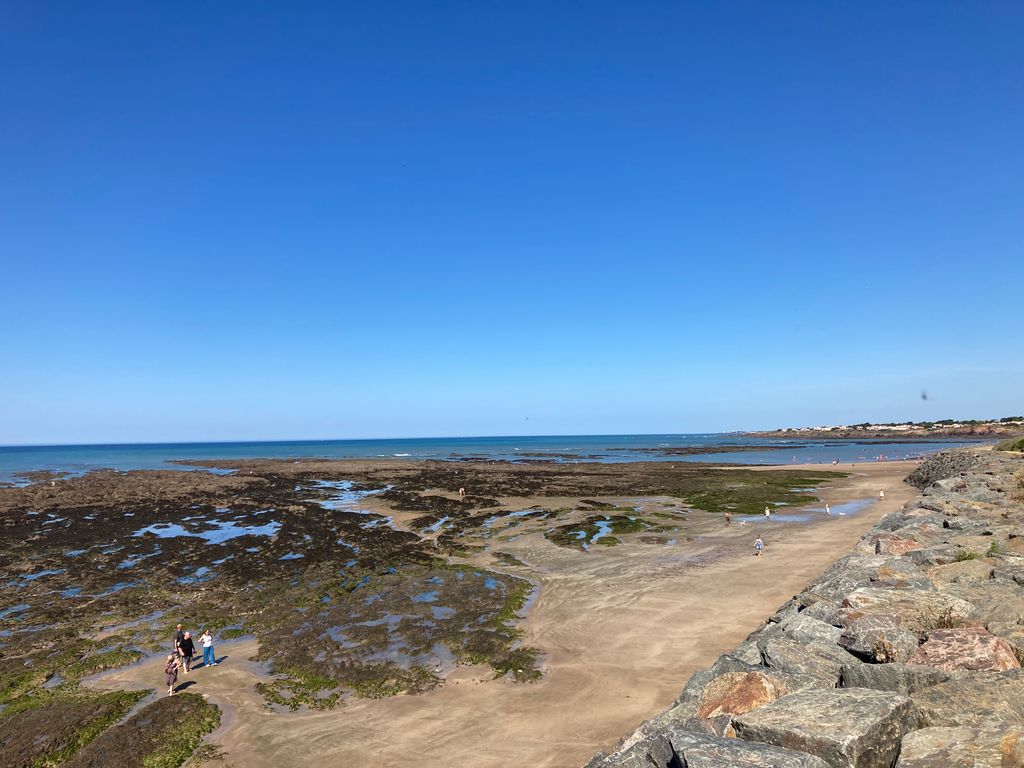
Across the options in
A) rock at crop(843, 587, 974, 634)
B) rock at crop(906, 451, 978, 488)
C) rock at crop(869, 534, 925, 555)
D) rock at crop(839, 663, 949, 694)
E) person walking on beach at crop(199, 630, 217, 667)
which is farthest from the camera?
rock at crop(906, 451, 978, 488)

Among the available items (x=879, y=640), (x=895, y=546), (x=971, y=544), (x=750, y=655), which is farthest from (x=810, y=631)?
(x=971, y=544)

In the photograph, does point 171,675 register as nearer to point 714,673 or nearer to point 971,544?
point 714,673

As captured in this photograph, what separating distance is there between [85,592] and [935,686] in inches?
1324

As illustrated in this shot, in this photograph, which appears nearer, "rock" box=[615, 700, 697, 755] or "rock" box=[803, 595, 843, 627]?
"rock" box=[615, 700, 697, 755]

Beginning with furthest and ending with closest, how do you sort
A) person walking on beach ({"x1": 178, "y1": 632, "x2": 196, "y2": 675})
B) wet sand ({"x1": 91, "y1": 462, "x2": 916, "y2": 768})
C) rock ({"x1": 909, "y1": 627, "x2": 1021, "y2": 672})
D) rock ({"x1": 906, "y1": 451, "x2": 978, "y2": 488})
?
rock ({"x1": 906, "y1": 451, "x2": 978, "y2": 488}) → person walking on beach ({"x1": 178, "y1": 632, "x2": 196, "y2": 675}) → wet sand ({"x1": 91, "y1": 462, "x2": 916, "y2": 768}) → rock ({"x1": 909, "y1": 627, "x2": 1021, "y2": 672})

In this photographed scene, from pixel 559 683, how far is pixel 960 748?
1233 centimetres

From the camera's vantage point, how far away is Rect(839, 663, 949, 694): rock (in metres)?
7.18

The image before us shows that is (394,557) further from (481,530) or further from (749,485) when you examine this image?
(749,485)

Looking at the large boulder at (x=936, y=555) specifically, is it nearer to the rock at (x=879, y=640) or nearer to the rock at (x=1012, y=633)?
the rock at (x=1012, y=633)

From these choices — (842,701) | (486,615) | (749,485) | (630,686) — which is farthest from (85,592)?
(749,485)

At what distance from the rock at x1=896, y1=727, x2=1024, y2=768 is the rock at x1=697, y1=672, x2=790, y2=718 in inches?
66.9

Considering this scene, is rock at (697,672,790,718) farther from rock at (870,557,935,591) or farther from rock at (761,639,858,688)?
rock at (870,557,935,591)

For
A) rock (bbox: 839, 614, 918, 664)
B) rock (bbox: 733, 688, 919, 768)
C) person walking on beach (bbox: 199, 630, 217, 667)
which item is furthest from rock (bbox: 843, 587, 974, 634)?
person walking on beach (bbox: 199, 630, 217, 667)

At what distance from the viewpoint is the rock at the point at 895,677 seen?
718cm
